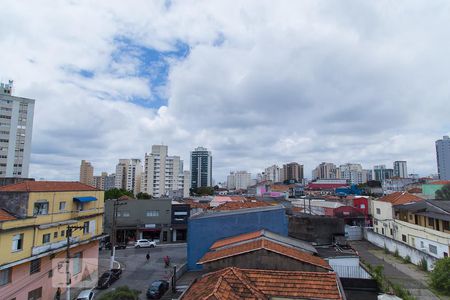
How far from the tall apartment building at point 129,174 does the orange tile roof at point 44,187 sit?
97853mm

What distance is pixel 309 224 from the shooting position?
1166 inches

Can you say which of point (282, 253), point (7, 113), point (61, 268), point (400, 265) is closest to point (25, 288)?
point (61, 268)

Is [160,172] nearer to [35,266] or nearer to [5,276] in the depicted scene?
[35,266]

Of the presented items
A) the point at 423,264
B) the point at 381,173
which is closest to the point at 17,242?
the point at 423,264

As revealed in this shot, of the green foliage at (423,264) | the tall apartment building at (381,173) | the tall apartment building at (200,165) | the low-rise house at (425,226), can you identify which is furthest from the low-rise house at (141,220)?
the tall apartment building at (381,173)

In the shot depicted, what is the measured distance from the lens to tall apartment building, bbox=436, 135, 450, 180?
443 ft

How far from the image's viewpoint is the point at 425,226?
3422 centimetres

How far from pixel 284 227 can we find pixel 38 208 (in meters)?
18.5

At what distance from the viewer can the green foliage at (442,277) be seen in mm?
17906

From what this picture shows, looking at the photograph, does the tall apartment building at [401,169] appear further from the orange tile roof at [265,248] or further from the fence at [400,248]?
the orange tile roof at [265,248]

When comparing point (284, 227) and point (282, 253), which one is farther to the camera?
point (284, 227)

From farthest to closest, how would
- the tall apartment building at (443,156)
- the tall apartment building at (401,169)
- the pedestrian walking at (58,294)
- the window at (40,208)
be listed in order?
the tall apartment building at (401,169) → the tall apartment building at (443,156) → the pedestrian walking at (58,294) → the window at (40,208)

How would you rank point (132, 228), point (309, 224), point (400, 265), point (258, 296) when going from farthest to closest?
point (132, 228) → point (400, 265) → point (309, 224) → point (258, 296)

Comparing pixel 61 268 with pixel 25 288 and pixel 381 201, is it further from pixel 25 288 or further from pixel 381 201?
pixel 381 201
